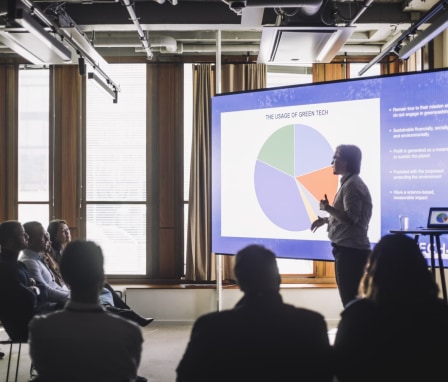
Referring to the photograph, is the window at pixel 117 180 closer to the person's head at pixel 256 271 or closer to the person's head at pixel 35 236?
the person's head at pixel 35 236

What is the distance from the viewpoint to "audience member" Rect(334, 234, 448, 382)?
167cm

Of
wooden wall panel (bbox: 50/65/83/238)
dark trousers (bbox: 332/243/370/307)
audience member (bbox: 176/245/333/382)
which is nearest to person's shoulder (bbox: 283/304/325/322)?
audience member (bbox: 176/245/333/382)

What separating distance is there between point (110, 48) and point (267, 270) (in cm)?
563

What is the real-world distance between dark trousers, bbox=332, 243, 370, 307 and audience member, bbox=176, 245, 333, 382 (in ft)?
6.54

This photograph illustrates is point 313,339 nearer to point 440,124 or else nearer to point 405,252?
point 405,252

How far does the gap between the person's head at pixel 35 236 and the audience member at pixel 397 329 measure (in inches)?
114

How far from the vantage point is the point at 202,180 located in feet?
21.8

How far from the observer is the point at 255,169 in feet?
17.6

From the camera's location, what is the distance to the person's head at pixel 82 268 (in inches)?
76.4

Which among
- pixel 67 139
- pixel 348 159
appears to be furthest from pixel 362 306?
pixel 67 139

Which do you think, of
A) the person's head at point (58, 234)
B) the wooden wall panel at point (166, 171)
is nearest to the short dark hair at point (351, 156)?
the person's head at point (58, 234)

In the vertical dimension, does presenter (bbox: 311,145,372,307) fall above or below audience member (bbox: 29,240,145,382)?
above

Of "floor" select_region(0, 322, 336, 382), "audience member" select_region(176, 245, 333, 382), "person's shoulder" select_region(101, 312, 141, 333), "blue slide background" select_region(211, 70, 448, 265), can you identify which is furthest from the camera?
"blue slide background" select_region(211, 70, 448, 265)

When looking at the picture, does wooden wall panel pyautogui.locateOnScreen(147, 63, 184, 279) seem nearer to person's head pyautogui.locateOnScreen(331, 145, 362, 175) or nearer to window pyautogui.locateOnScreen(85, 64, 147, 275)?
window pyautogui.locateOnScreen(85, 64, 147, 275)
